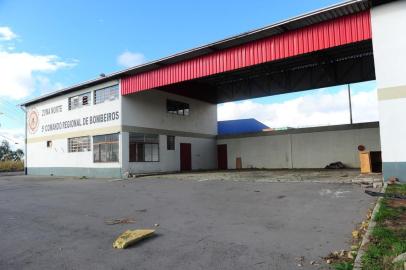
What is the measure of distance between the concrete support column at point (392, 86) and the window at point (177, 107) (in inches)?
591

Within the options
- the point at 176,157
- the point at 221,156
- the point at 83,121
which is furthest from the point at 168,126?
the point at 221,156

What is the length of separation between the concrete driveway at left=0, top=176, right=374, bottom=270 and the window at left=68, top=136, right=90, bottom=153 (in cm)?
1159

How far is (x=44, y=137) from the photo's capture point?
27.7 meters

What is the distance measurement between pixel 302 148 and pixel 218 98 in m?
7.81

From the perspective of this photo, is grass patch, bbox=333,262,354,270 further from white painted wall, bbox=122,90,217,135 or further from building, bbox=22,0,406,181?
white painted wall, bbox=122,90,217,135

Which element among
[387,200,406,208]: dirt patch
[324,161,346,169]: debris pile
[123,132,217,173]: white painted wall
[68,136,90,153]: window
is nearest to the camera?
[387,200,406,208]: dirt patch

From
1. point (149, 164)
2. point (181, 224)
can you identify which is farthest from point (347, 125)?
point (181, 224)

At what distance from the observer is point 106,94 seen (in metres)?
22.7

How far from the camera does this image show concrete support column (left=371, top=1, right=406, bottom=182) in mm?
11578

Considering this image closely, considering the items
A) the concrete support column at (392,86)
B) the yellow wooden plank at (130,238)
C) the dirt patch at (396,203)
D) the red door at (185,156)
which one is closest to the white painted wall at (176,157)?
the red door at (185,156)

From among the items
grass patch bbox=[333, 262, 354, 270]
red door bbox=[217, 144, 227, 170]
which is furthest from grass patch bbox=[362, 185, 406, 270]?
red door bbox=[217, 144, 227, 170]

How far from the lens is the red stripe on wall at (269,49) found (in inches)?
513

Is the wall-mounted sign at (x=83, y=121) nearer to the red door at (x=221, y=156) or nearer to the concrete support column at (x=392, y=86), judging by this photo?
the red door at (x=221, y=156)

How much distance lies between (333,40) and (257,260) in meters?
10.7
